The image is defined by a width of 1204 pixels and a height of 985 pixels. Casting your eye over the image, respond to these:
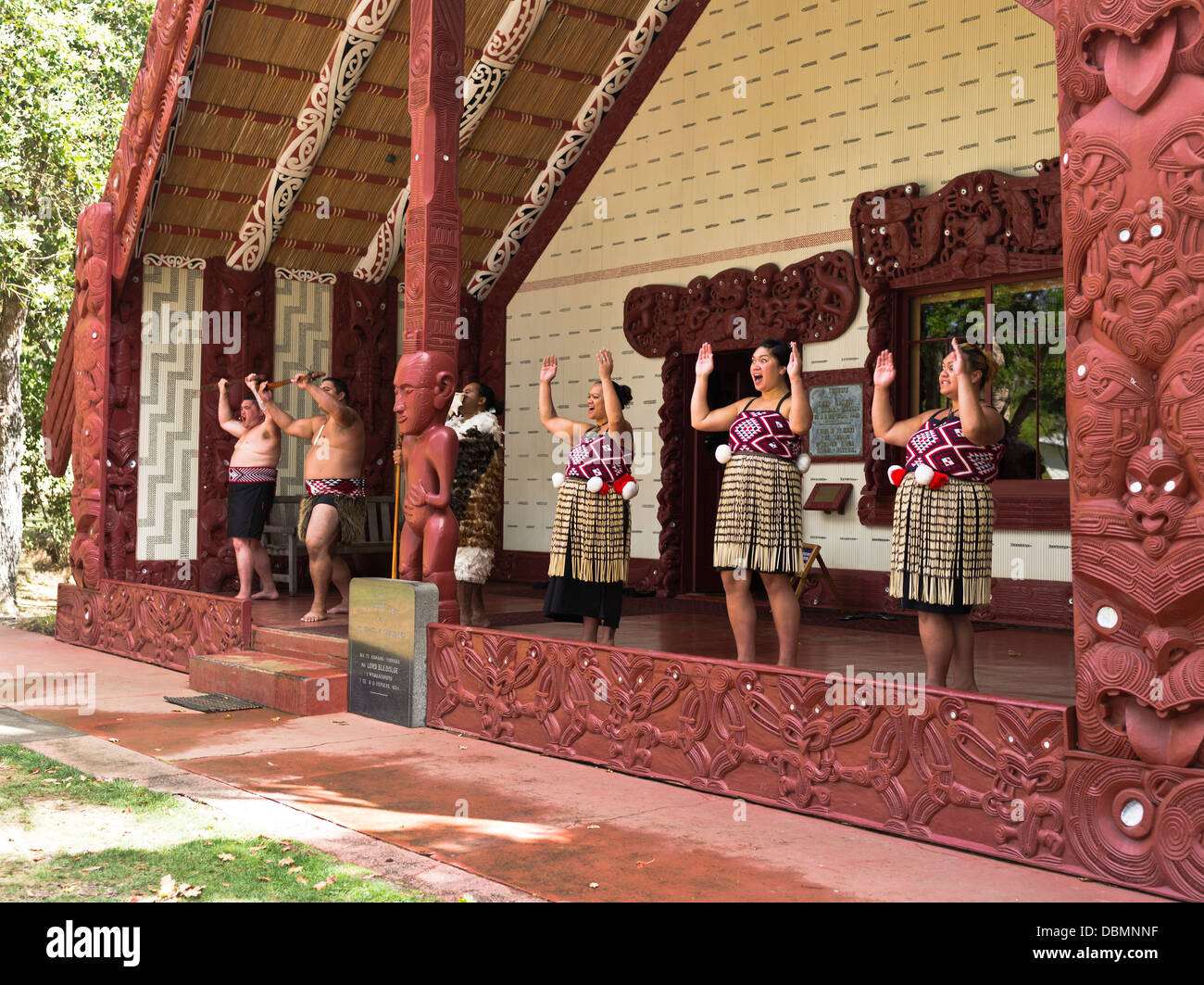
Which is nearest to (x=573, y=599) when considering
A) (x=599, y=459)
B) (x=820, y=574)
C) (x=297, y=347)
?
(x=599, y=459)

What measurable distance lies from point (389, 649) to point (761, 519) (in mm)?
2318

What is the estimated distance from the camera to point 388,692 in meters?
6.64

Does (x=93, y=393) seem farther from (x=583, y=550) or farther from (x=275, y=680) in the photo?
(x=583, y=550)

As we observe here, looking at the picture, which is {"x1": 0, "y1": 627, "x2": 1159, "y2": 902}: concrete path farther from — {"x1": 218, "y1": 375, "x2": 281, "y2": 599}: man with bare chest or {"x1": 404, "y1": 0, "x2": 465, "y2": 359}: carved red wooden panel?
{"x1": 218, "y1": 375, "x2": 281, "y2": 599}: man with bare chest

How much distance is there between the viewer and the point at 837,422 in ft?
31.4

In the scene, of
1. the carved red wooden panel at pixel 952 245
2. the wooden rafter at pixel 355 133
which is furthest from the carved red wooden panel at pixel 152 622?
the carved red wooden panel at pixel 952 245

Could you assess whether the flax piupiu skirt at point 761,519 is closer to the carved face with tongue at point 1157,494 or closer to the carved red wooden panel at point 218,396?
the carved face with tongue at point 1157,494

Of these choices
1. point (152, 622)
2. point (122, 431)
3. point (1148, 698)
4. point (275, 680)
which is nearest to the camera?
point (1148, 698)

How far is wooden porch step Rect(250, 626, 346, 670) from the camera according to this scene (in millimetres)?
7473

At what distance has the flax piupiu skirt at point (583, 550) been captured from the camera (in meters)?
6.56

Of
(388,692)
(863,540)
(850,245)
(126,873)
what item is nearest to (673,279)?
(850,245)

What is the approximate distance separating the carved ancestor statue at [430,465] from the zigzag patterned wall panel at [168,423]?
4802 millimetres
